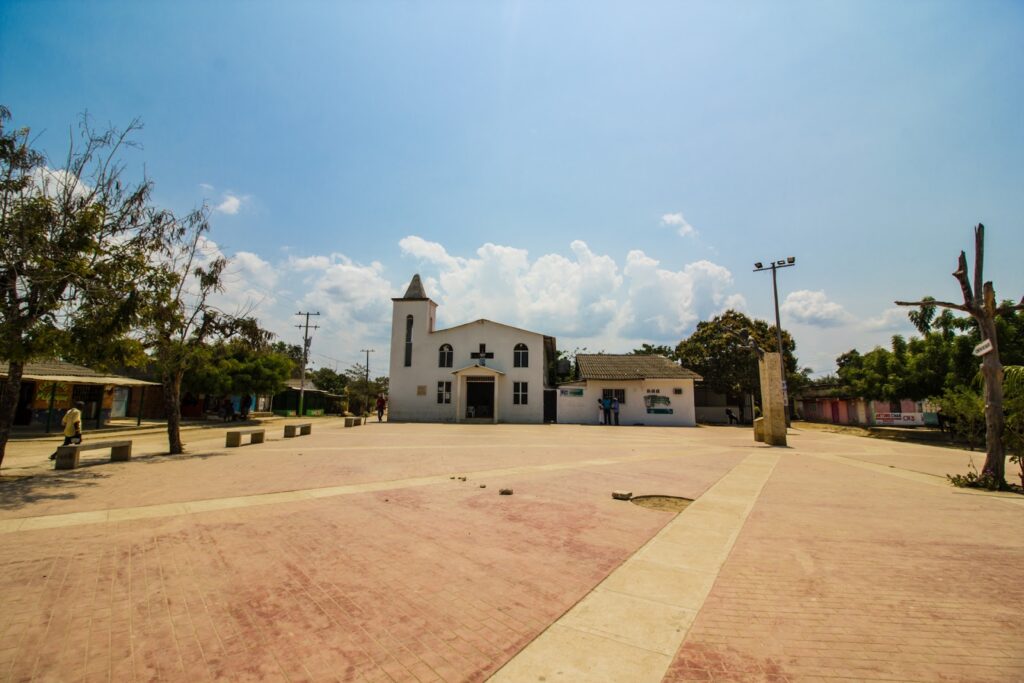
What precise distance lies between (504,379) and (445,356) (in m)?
4.70

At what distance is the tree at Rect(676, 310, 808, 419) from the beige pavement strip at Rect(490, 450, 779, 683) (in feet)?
107

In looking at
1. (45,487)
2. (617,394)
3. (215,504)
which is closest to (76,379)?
(45,487)

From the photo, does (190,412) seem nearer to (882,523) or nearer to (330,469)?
(330,469)

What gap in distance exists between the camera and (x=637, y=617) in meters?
3.41

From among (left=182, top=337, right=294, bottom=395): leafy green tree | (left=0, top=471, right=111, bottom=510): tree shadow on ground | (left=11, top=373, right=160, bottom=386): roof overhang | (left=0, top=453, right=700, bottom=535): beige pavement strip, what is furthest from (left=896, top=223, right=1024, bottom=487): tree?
(left=182, top=337, right=294, bottom=395): leafy green tree

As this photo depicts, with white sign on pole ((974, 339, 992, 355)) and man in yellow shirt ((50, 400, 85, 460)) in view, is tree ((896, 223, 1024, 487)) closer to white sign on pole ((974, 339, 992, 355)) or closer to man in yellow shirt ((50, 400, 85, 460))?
white sign on pole ((974, 339, 992, 355))

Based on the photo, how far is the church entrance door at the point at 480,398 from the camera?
3288cm

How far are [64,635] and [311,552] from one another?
1.93 metres

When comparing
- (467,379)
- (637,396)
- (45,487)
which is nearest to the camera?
(45,487)

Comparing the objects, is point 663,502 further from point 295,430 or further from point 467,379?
point 467,379

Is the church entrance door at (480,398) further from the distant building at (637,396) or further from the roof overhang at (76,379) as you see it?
the roof overhang at (76,379)

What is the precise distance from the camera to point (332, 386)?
63250mm

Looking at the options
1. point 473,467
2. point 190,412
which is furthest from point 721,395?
point 190,412

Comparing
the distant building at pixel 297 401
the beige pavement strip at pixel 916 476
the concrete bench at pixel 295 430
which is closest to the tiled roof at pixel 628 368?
the beige pavement strip at pixel 916 476
